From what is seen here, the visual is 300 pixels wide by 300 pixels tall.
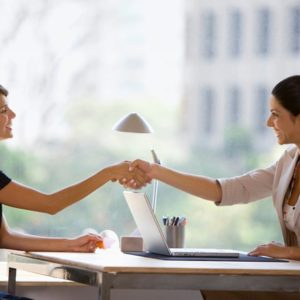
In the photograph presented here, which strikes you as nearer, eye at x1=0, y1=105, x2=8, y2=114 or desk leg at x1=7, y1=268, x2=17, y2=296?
desk leg at x1=7, y1=268, x2=17, y2=296

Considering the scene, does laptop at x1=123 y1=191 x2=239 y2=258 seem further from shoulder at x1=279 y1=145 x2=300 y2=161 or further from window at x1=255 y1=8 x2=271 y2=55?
window at x1=255 y1=8 x2=271 y2=55

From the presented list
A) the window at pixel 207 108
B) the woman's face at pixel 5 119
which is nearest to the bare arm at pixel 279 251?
the woman's face at pixel 5 119

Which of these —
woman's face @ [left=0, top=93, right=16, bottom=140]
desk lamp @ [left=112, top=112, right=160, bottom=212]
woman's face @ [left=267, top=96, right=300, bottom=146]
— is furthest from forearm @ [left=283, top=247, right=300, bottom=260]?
woman's face @ [left=0, top=93, right=16, bottom=140]

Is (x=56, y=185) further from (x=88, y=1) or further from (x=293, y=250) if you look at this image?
(x=293, y=250)

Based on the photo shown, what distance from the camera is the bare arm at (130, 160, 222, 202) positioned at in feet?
→ 13.0

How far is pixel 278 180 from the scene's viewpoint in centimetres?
392

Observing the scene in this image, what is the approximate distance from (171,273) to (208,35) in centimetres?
219

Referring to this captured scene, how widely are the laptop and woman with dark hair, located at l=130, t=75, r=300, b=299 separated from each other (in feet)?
1.22

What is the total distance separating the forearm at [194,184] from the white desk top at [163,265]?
70 cm

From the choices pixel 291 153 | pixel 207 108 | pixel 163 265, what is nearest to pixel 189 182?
pixel 291 153

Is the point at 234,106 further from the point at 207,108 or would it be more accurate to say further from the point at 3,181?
the point at 3,181

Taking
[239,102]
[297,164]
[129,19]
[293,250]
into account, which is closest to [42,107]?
[129,19]

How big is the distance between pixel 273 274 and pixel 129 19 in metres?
2.10

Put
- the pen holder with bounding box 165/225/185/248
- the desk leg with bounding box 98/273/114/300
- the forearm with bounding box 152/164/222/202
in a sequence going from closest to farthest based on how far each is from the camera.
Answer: the desk leg with bounding box 98/273/114/300 < the pen holder with bounding box 165/225/185/248 < the forearm with bounding box 152/164/222/202
